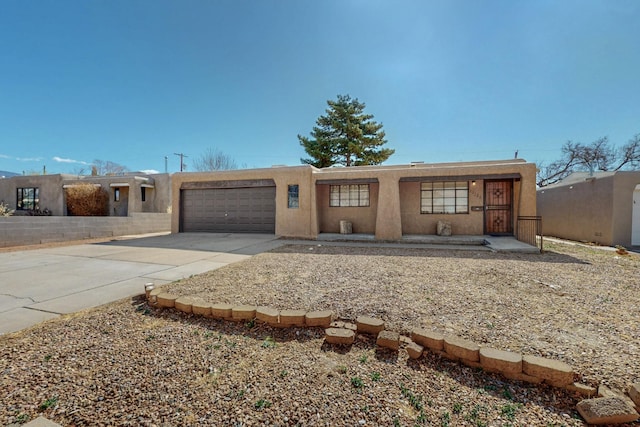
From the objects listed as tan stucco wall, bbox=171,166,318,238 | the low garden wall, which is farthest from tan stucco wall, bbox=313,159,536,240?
the low garden wall

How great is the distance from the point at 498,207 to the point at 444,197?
204 cm

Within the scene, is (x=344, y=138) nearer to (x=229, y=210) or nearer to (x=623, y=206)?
(x=229, y=210)

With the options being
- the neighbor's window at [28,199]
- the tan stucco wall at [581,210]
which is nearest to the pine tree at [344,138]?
the tan stucco wall at [581,210]

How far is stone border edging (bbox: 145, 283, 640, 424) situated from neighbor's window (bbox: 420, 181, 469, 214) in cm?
893

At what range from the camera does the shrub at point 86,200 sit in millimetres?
17641

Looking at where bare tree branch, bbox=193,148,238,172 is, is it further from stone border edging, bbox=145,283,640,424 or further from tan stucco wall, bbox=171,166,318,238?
stone border edging, bbox=145,283,640,424

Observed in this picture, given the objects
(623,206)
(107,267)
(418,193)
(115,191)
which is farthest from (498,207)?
(115,191)

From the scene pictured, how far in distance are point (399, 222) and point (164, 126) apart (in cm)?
2094

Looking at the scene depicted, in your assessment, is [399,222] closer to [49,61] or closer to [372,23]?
[372,23]

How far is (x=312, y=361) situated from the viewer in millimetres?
2354

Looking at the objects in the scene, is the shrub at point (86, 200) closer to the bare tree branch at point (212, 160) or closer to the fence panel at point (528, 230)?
the bare tree branch at point (212, 160)

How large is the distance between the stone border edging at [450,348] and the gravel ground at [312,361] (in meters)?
0.08

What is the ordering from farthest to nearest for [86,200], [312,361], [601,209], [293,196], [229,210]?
[86,200]
[229,210]
[293,196]
[601,209]
[312,361]

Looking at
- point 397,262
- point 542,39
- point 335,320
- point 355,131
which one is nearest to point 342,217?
point 397,262
